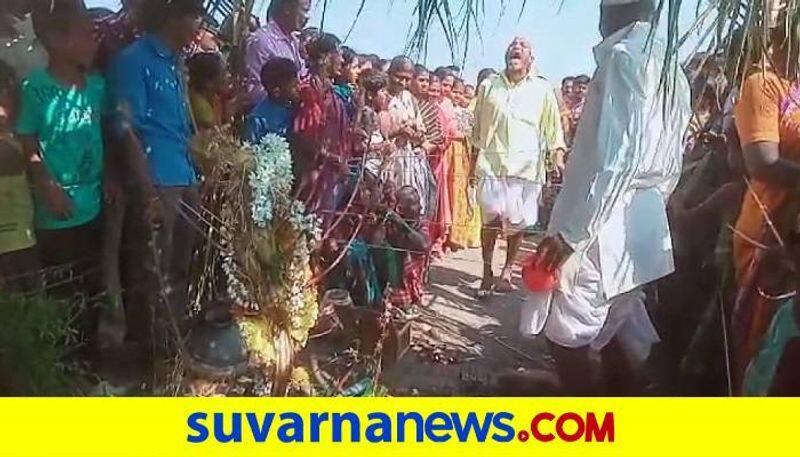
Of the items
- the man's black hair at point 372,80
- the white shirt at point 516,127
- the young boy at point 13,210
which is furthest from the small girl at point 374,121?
the young boy at point 13,210

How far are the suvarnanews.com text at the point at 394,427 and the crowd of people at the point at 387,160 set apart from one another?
0.85 ft

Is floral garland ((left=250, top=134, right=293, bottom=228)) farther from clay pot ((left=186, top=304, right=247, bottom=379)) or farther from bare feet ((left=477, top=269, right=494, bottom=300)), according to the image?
bare feet ((left=477, top=269, right=494, bottom=300))

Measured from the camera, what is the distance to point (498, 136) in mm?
3100

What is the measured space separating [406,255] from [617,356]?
0.63 m

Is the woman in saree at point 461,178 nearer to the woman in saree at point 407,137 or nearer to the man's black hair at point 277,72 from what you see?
the woman in saree at point 407,137

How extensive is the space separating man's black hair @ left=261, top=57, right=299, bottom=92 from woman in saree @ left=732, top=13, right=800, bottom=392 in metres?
1.17

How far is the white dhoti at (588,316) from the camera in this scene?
3191 mm

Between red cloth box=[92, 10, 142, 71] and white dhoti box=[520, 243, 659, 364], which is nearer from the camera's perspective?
red cloth box=[92, 10, 142, 71]

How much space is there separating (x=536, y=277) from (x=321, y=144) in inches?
26.2

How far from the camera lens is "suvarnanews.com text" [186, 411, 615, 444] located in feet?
10.2

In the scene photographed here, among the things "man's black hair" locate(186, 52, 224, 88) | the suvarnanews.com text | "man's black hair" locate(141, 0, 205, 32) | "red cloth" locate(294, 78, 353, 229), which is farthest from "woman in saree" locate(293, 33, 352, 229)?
the suvarnanews.com text

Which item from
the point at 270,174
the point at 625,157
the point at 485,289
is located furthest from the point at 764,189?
the point at 270,174

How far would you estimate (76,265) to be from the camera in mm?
3109

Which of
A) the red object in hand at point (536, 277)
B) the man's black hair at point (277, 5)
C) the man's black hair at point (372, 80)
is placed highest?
the man's black hair at point (277, 5)
